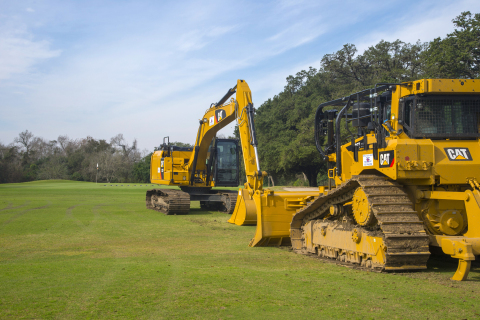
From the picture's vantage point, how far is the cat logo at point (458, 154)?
23.2 ft

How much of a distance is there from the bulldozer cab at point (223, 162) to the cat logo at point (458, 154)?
13.7 m

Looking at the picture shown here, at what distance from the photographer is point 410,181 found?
724cm

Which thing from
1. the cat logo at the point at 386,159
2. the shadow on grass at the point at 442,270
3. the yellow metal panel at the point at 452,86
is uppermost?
the yellow metal panel at the point at 452,86

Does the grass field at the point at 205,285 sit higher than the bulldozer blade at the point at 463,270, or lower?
lower

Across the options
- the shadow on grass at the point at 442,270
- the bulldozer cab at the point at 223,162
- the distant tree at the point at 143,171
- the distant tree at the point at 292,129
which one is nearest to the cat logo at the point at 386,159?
the shadow on grass at the point at 442,270

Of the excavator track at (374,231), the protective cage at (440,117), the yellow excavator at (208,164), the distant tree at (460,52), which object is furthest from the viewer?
the distant tree at (460,52)

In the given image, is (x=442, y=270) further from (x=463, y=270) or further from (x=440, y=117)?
(x=440, y=117)

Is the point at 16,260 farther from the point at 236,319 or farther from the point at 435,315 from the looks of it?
the point at 435,315

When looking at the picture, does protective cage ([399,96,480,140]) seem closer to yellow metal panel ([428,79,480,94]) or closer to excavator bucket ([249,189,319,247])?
yellow metal panel ([428,79,480,94])

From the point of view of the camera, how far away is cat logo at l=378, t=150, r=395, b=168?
278 inches

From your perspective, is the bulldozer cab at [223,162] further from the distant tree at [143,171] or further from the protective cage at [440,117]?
the distant tree at [143,171]

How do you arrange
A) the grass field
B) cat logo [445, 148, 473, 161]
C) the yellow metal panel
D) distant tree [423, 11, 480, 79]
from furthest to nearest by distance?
distant tree [423, 11, 480, 79]
the yellow metal panel
cat logo [445, 148, 473, 161]
the grass field

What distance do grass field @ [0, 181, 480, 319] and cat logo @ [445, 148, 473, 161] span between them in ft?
6.11

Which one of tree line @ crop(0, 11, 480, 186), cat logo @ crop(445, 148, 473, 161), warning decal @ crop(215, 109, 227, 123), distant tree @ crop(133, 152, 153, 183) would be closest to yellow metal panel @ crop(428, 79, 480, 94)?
cat logo @ crop(445, 148, 473, 161)
